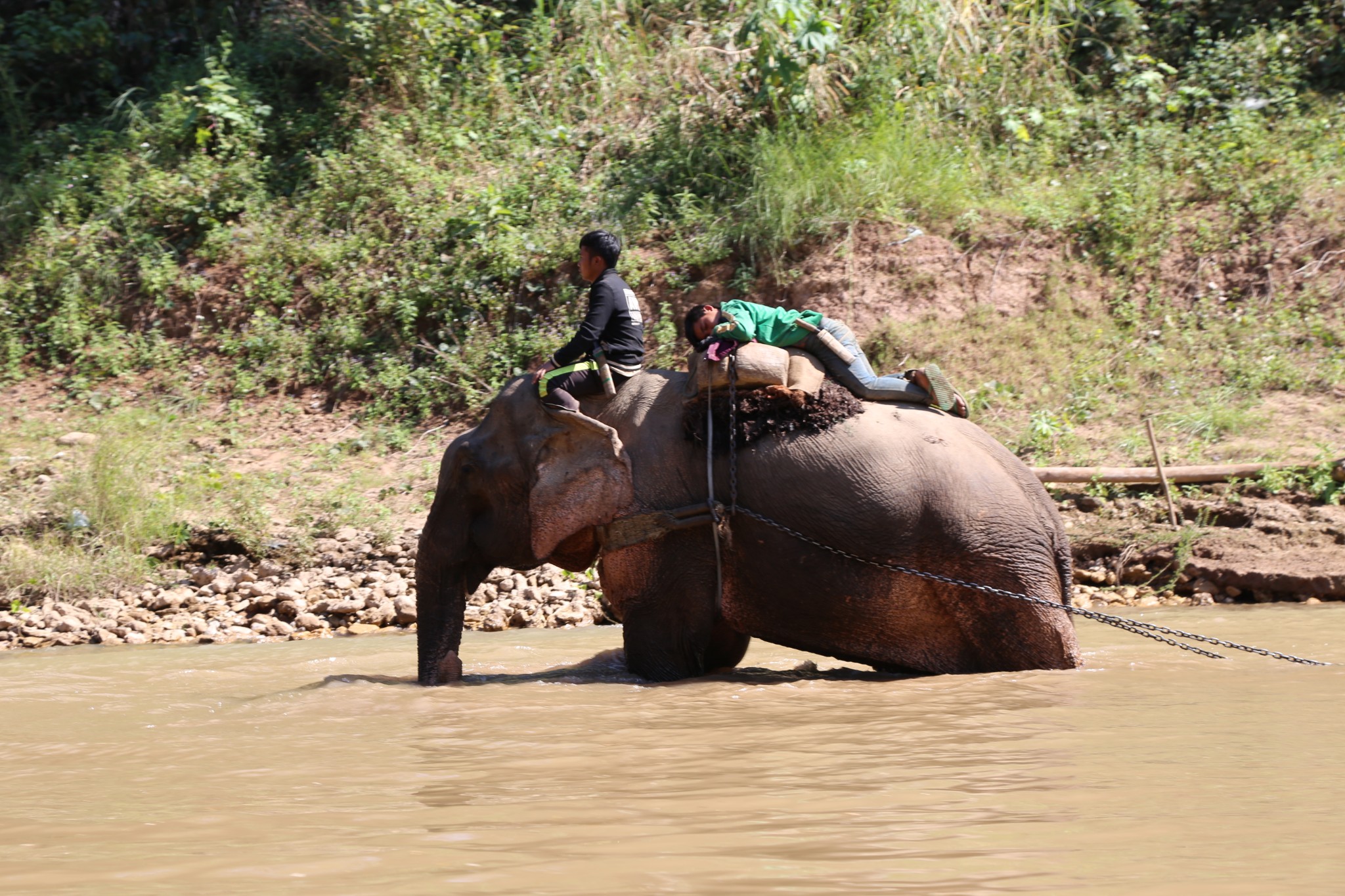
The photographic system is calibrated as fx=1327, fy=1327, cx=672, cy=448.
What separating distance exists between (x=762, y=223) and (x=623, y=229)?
4.97 feet

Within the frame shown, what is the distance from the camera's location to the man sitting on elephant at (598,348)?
608 cm

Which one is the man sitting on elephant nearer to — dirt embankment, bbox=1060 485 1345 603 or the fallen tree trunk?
dirt embankment, bbox=1060 485 1345 603

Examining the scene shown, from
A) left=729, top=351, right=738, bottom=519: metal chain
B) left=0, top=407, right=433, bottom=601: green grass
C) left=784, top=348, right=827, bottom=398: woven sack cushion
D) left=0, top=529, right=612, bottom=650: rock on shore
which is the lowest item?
left=0, top=529, right=612, bottom=650: rock on shore

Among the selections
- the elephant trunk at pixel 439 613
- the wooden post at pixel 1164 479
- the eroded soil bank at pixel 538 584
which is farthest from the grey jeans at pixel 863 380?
the wooden post at pixel 1164 479

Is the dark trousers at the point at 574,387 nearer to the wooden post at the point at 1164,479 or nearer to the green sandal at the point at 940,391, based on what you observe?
the green sandal at the point at 940,391

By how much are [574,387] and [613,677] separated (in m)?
1.35

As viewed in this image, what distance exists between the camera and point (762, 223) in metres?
12.9

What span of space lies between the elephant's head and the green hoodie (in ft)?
2.46

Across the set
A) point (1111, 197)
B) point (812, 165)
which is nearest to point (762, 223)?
point (812, 165)

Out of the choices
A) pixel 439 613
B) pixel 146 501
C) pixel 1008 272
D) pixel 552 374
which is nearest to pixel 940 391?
pixel 552 374


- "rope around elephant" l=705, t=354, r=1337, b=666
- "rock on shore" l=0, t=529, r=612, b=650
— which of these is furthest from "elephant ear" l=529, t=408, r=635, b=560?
"rock on shore" l=0, t=529, r=612, b=650

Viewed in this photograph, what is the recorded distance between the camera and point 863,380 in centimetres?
597

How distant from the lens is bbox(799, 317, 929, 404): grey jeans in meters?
5.96

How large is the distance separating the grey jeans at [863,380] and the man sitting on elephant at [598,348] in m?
0.85
